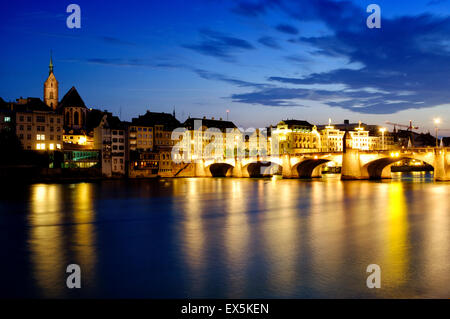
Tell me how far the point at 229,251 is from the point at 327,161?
5743cm

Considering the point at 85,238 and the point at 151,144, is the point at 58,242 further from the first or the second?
the point at 151,144

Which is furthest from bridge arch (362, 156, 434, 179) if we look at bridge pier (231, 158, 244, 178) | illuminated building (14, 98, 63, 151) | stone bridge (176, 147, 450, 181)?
illuminated building (14, 98, 63, 151)

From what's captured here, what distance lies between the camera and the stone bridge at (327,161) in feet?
176

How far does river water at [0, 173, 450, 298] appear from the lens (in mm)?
12203

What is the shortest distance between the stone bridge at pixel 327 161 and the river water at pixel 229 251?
73.6 ft

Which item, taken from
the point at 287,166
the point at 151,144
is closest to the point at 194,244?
the point at 287,166

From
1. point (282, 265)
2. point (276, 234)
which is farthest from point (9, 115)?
point (282, 265)

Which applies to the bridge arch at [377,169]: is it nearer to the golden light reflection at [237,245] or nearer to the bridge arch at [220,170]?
the golden light reflection at [237,245]

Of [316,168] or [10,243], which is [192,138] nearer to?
Result: [316,168]

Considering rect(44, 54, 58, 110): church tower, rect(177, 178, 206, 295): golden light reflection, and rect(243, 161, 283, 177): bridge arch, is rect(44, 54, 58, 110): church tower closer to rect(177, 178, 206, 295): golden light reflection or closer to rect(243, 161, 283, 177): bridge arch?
rect(243, 161, 283, 177): bridge arch

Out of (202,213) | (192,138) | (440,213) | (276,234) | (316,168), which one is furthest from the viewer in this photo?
(192,138)

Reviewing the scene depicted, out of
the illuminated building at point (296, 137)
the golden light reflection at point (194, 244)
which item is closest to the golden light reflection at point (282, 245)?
the golden light reflection at point (194, 244)

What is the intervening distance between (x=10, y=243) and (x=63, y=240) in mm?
2322

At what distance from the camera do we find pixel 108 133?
3391 inches
